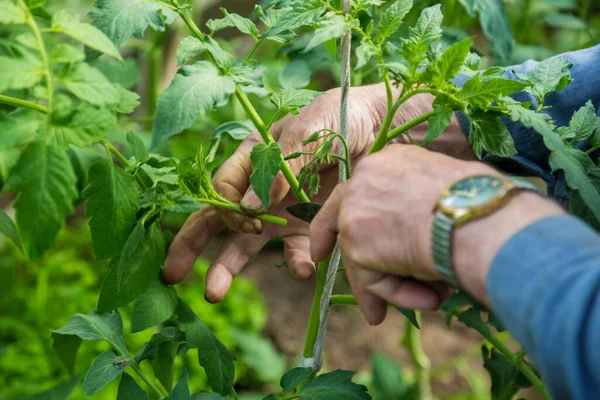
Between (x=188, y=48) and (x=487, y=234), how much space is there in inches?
14.0

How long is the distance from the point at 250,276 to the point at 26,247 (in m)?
1.77

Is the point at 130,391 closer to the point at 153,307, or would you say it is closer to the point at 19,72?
the point at 153,307

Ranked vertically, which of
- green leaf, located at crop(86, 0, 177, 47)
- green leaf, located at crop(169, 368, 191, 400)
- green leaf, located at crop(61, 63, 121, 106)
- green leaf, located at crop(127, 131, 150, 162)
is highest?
green leaf, located at crop(86, 0, 177, 47)

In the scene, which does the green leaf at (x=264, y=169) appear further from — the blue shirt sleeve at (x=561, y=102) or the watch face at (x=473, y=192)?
the blue shirt sleeve at (x=561, y=102)

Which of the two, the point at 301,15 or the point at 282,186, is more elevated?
the point at 301,15

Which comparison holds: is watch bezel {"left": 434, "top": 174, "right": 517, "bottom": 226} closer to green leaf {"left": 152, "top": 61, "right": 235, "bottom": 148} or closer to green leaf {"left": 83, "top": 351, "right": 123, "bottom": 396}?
green leaf {"left": 152, "top": 61, "right": 235, "bottom": 148}

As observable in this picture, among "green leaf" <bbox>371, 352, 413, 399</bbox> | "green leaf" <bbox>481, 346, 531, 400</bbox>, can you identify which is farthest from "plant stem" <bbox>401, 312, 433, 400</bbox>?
"green leaf" <bbox>481, 346, 531, 400</bbox>

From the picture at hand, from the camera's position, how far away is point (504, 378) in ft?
3.03

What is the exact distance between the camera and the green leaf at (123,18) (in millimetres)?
659

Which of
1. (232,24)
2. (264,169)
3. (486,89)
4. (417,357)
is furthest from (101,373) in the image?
(417,357)

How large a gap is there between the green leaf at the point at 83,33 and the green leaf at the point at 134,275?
258 mm

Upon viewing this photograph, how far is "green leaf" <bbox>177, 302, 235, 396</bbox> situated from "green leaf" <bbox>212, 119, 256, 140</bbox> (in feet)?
0.89

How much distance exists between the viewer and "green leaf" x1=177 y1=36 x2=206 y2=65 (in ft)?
2.23

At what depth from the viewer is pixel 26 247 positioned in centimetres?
55
